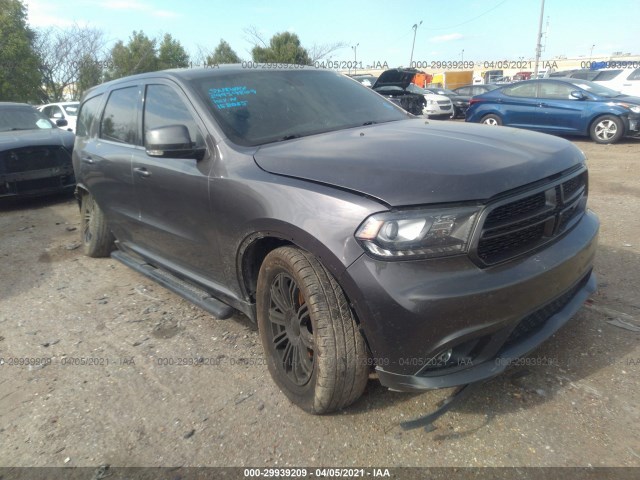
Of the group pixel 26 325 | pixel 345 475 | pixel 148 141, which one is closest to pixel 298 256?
pixel 345 475

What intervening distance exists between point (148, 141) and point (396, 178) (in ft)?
4.94

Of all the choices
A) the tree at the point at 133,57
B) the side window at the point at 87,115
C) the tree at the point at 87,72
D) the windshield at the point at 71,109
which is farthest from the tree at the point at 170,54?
the side window at the point at 87,115

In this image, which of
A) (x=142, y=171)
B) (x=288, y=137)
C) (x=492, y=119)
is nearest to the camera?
(x=288, y=137)

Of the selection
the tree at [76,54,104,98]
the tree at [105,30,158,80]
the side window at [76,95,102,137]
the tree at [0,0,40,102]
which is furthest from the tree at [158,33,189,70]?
the side window at [76,95,102,137]

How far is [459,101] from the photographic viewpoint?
18.9 m

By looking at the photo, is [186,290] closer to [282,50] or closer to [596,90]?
[596,90]

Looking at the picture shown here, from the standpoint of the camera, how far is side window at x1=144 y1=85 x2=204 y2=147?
291 cm

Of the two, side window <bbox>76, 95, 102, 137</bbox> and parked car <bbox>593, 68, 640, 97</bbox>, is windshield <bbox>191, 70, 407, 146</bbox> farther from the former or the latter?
parked car <bbox>593, 68, 640, 97</bbox>

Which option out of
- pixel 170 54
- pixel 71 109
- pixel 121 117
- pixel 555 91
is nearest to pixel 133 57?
pixel 170 54

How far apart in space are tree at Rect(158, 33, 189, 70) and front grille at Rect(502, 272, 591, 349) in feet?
117

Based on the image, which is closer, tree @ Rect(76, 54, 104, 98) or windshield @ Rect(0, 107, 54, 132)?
windshield @ Rect(0, 107, 54, 132)

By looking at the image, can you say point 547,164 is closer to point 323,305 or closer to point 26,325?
point 323,305

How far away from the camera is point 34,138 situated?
24.9 feet

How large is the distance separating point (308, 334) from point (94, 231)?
3.40m
